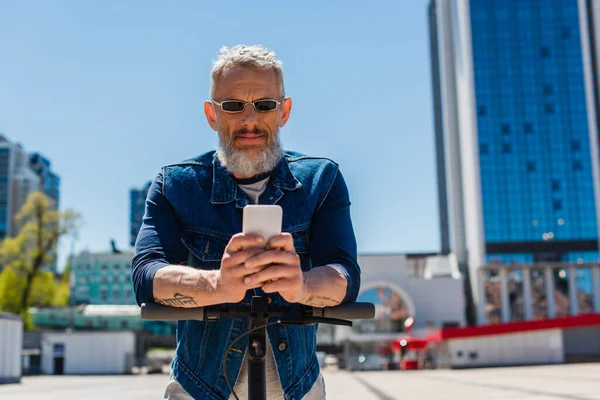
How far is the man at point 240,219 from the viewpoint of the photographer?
226 cm

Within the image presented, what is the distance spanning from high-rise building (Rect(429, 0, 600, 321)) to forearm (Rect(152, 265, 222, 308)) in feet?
260

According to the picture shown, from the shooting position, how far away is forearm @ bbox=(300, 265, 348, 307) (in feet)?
6.62

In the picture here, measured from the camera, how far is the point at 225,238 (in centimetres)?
235

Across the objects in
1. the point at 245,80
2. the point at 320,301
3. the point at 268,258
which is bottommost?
the point at 320,301

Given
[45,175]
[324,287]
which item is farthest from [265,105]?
[45,175]

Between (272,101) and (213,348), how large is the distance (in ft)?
2.61

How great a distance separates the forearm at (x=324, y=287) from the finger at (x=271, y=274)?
0.19 metres

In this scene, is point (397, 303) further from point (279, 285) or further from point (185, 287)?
point (279, 285)

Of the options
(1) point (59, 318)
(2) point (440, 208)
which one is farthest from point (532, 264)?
(2) point (440, 208)

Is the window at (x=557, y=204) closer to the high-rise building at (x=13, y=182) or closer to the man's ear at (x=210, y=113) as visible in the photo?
the man's ear at (x=210, y=113)

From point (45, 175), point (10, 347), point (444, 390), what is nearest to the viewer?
point (444, 390)

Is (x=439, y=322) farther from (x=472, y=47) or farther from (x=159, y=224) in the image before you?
(x=159, y=224)

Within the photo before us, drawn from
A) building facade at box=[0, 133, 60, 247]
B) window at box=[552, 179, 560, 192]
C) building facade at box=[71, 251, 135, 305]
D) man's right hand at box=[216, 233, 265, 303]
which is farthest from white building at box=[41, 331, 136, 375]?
building facade at box=[0, 133, 60, 247]

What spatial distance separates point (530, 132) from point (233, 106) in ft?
268
